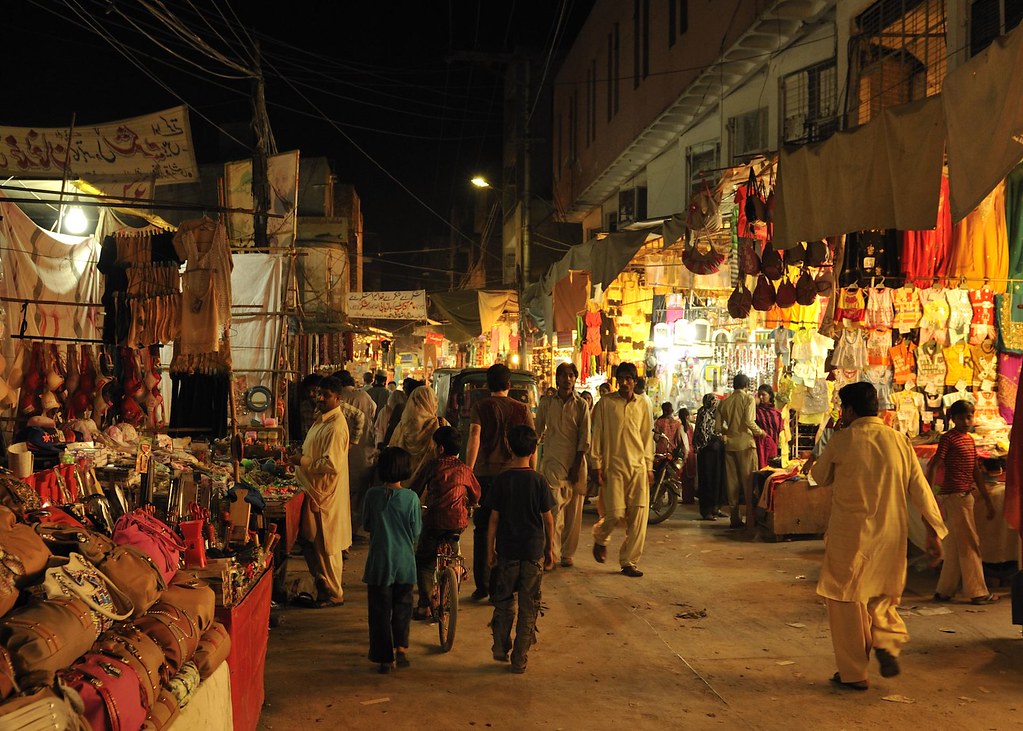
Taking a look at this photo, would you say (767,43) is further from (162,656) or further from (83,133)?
(162,656)

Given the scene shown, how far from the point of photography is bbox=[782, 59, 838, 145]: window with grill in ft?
38.9

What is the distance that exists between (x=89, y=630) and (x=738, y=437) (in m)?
11.0

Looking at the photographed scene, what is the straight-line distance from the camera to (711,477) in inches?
535

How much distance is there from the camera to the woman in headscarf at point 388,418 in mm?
12156

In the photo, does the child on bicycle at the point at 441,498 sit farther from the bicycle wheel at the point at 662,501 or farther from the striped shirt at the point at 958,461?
the bicycle wheel at the point at 662,501

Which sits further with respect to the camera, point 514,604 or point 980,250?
point 980,250

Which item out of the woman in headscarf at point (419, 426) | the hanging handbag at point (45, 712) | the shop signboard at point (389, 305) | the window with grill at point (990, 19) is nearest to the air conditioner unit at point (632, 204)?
the shop signboard at point (389, 305)

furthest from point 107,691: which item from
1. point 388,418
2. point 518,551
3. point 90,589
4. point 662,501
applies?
point 662,501

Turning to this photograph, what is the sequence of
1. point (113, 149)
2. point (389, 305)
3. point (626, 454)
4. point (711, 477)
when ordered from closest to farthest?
point (626, 454) < point (113, 149) < point (711, 477) < point (389, 305)

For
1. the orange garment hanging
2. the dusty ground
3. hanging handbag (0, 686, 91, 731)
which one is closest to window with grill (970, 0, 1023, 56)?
the orange garment hanging

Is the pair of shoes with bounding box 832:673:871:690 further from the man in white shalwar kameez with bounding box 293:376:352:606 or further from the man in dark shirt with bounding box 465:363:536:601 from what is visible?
the man in white shalwar kameez with bounding box 293:376:352:606

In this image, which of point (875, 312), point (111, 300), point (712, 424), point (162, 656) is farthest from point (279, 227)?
point (162, 656)

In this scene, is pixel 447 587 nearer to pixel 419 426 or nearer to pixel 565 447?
pixel 419 426

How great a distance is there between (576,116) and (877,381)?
17180 millimetres
